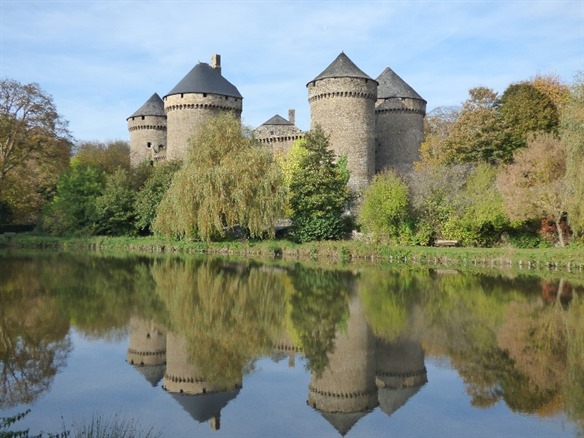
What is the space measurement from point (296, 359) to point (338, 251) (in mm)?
16643

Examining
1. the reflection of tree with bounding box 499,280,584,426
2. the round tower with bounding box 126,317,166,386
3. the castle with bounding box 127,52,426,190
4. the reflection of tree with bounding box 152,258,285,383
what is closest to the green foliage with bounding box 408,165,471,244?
the castle with bounding box 127,52,426,190

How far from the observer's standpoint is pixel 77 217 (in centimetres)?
3303

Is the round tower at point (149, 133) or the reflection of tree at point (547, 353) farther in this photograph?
the round tower at point (149, 133)

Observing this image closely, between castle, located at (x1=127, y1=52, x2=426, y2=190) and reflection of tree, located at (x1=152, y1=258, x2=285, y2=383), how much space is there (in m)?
15.2

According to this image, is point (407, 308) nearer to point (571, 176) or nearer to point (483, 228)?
point (571, 176)

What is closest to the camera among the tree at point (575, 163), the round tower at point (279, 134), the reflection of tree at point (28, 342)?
the reflection of tree at point (28, 342)

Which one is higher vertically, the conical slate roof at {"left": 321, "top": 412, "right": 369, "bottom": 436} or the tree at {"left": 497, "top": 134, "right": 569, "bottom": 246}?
the tree at {"left": 497, "top": 134, "right": 569, "bottom": 246}

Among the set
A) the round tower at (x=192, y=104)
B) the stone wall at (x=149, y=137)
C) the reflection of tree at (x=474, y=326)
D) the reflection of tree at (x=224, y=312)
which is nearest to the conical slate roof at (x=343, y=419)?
the reflection of tree at (x=474, y=326)

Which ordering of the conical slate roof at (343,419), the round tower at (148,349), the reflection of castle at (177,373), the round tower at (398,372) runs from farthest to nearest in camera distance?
the round tower at (148,349) < the round tower at (398,372) < the reflection of castle at (177,373) < the conical slate roof at (343,419)

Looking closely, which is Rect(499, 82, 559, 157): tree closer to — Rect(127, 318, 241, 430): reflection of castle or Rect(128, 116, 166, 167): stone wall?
Rect(128, 116, 166, 167): stone wall

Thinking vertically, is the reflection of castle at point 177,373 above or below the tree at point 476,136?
below

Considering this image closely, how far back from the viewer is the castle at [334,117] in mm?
32906

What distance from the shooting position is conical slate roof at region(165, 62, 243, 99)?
119 ft

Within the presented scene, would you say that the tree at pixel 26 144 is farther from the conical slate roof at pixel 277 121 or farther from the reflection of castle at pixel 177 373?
the reflection of castle at pixel 177 373
